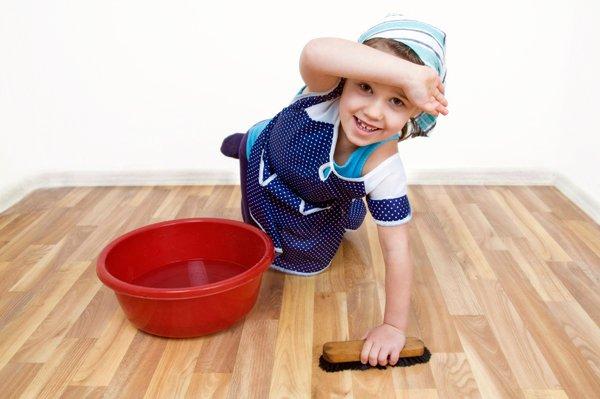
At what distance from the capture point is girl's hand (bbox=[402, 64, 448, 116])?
0.80 meters

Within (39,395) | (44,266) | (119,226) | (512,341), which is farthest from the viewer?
(119,226)

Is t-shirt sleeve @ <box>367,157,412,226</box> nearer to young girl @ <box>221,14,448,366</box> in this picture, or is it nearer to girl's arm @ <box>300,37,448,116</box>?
young girl @ <box>221,14,448,366</box>

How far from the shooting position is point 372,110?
34.8 inches

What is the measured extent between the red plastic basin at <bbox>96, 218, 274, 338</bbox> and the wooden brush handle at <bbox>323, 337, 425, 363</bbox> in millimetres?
158

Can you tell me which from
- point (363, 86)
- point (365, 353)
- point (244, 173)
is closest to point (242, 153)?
point (244, 173)

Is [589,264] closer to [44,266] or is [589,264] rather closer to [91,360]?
[91,360]

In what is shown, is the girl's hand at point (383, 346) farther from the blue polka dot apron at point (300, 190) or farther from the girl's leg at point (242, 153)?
the girl's leg at point (242, 153)

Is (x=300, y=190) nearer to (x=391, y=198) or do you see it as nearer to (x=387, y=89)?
(x=391, y=198)

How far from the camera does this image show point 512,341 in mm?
969

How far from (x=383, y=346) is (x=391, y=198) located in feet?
0.75

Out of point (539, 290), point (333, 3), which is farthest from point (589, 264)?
point (333, 3)

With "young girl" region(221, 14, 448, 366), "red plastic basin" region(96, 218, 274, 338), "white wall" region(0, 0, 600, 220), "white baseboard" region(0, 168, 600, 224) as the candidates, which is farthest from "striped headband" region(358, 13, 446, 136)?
"white baseboard" region(0, 168, 600, 224)

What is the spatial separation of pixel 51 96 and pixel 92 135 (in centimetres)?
14

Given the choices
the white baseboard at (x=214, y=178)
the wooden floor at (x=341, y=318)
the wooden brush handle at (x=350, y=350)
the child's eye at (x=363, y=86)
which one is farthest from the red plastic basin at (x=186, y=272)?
the white baseboard at (x=214, y=178)
